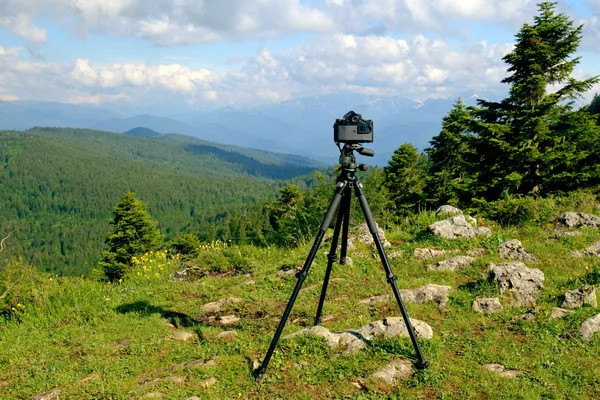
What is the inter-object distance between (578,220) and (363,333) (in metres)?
7.55

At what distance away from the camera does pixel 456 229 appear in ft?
31.8

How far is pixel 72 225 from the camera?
629ft

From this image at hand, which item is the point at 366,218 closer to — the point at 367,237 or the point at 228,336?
the point at 228,336

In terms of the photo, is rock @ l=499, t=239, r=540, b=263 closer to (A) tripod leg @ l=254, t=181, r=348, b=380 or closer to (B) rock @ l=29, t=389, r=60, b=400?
(A) tripod leg @ l=254, t=181, r=348, b=380

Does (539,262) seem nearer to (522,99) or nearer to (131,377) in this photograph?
(131,377)

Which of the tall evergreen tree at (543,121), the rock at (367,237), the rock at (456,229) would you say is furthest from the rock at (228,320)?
the tall evergreen tree at (543,121)

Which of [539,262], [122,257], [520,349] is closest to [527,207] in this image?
[539,262]

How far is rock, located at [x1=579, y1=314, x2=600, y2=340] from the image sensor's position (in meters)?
5.01

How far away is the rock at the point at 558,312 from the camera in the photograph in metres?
5.59

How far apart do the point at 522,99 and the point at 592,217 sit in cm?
1449

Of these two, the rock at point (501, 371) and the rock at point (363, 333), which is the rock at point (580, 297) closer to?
the rock at point (501, 371)

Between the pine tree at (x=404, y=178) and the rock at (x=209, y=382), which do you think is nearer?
the rock at (x=209, y=382)

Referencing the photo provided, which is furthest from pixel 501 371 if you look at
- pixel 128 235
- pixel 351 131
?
pixel 128 235

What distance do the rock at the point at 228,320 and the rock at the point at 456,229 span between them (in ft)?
18.0
